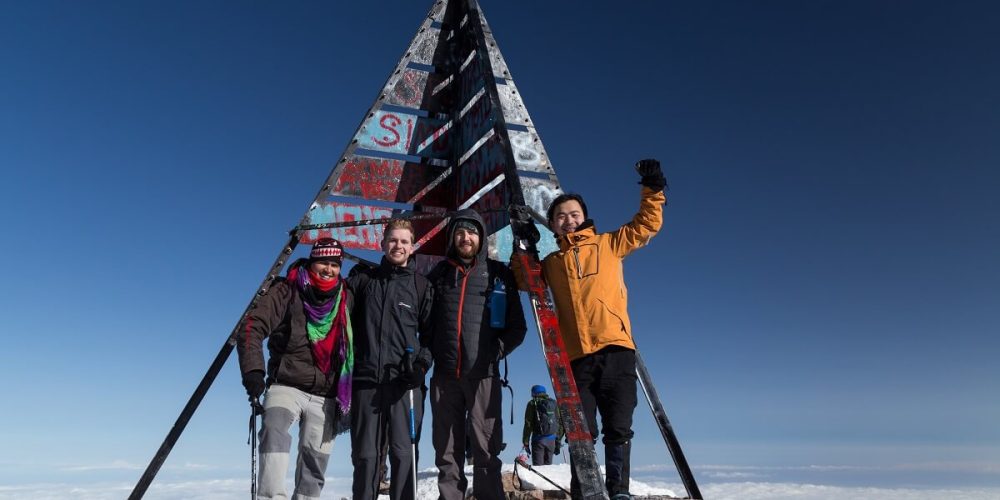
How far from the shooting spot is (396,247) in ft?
17.3

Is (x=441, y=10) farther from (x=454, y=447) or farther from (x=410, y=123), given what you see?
(x=454, y=447)

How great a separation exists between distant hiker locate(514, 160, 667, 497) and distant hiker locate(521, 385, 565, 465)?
26.4 feet

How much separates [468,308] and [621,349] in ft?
3.65

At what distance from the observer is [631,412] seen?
4.54 meters

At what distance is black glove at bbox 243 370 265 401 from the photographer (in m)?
4.72

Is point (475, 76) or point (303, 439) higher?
point (475, 76)

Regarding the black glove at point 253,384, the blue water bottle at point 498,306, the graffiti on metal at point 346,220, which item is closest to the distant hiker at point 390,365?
the blue water bottle at point 498,306

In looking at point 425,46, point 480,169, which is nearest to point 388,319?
point 480,169

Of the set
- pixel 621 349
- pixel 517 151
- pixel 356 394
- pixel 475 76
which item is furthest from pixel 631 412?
pixel 475 76

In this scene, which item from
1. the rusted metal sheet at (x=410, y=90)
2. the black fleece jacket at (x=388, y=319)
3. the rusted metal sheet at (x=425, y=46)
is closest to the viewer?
the black fleece jacket at (x=388, y=319)

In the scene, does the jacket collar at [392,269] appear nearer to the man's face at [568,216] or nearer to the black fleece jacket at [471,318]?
the black fleece jacket at [471,318]

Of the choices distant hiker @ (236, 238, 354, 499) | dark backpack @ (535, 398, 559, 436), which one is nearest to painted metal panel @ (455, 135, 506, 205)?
distant hiker @ (236, 238, 354, 499)

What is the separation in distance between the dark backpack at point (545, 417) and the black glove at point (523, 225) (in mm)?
7603

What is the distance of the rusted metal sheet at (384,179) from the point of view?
7480mm
